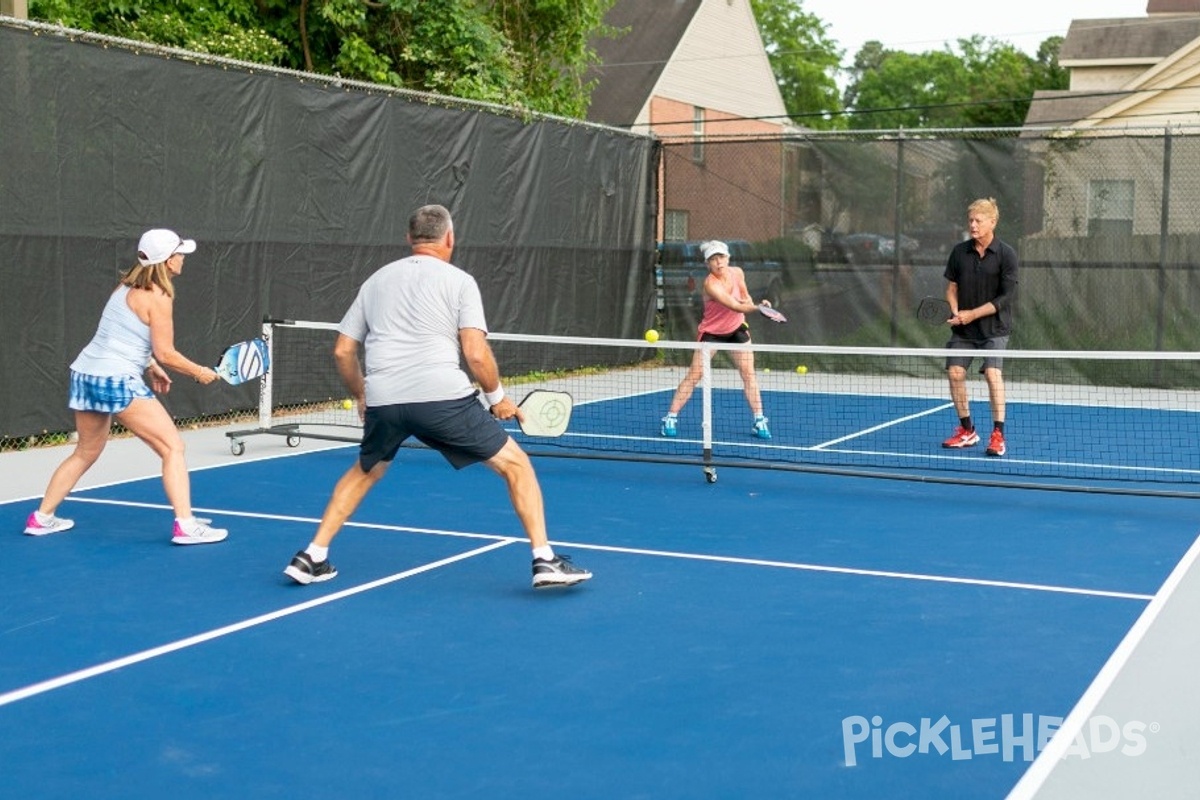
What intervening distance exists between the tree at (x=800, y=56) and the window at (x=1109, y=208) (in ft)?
150

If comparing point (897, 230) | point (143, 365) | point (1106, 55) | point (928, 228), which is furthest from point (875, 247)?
point (1106, 55)

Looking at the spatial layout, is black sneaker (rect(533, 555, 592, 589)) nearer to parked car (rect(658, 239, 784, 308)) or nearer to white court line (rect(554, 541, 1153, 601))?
white court line (rect(554, 541, 1153, 601))

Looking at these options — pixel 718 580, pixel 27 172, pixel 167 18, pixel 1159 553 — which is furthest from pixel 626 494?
pixel 167 18

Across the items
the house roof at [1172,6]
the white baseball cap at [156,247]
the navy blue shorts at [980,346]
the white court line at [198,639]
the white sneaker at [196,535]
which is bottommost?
the white court line at [198,639]

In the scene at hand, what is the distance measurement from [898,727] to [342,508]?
2.67 meters

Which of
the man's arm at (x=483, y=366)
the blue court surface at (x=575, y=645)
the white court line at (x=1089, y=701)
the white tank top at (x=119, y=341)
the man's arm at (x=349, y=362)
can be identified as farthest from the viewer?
the white tank top at (x=119, y=341)

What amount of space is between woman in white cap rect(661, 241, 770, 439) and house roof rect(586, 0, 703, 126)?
70.4 feet

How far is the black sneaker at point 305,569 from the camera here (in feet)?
19.7

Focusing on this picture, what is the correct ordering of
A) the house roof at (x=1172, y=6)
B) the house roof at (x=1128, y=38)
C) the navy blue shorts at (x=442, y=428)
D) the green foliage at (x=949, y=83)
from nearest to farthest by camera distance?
the navy blue shorts at (x=442, y=428), the house roof at (x=1128, y=38), the house roof at (x=1172, y=6), the green foliage at (x=949, y=83)

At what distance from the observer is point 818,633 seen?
210 inches

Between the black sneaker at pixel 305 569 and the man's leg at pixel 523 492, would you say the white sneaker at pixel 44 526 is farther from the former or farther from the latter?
the man's leg at pixel 523 492

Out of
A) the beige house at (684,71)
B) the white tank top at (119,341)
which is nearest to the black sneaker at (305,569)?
the white tank top at (119,341)

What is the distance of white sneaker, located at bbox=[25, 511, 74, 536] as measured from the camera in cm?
709

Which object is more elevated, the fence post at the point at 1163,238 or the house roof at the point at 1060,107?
the house roof at the point at 1060,107
